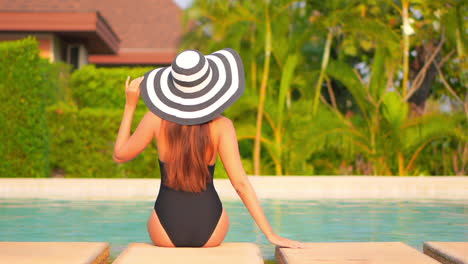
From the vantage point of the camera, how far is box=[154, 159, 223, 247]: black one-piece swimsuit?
4.50m

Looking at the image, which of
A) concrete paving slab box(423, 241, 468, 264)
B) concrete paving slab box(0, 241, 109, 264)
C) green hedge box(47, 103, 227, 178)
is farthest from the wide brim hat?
green hedge box(47, 103, 227, 178)

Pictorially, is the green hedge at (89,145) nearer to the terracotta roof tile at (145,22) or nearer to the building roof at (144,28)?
the building roof at (144,28)

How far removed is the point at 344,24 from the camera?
48.1 feet

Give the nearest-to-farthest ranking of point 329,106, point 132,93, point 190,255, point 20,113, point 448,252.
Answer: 1. point 190,255
2. point 448,252
3. point 132,93
4. point 20,113
5. point 329,106

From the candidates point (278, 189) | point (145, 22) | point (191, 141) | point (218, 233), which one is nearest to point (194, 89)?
point (191, 141)

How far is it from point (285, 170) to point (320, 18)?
10.1 feet

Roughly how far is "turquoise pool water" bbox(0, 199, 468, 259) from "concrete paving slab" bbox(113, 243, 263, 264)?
1849 millimetres

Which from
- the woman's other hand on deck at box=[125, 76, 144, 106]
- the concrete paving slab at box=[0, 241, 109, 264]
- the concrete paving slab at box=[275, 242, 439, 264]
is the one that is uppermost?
the woman's other hand on deck at box=[125, 76, 144, 106]

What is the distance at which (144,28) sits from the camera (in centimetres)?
2769

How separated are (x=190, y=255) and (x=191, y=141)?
0.63 meters

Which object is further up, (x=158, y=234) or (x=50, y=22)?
(x=50, y=22)

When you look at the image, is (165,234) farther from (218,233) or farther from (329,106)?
(329,106)

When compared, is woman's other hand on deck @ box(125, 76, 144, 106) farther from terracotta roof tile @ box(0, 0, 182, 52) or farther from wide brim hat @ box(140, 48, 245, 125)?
terracotta roof tile @ box(0, 0, 182, 52)

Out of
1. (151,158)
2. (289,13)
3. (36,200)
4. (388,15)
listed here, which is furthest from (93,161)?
(388,15)
